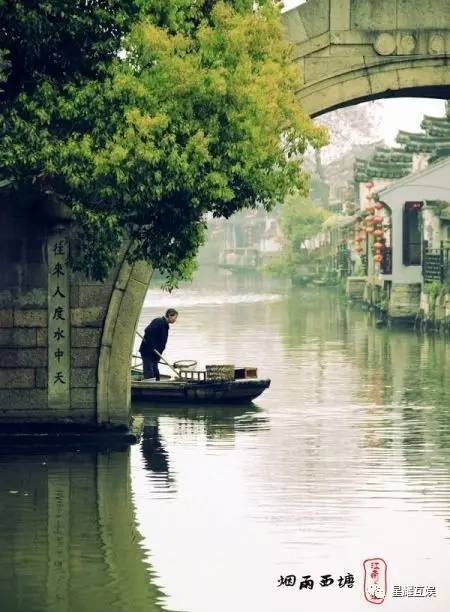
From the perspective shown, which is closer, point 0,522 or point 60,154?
point 0,522

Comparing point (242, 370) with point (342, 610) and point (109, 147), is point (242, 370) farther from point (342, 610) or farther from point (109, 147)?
point (342, 610)

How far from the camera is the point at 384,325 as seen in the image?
60.9 m

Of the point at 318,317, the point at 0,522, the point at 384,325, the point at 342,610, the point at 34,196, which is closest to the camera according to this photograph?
the point at 342,610

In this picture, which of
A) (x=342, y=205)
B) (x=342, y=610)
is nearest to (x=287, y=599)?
(x=342, y=610)

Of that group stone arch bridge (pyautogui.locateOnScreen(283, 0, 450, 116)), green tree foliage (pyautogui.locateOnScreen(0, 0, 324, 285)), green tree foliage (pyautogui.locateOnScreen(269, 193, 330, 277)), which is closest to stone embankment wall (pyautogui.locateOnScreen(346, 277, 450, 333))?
green tree foliage (pyautogui.locateOnScreen(269, 193, 330, 277))

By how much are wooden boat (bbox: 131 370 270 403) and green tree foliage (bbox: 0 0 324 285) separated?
8.15 m

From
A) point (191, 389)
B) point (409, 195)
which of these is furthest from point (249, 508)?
point (409, 195)

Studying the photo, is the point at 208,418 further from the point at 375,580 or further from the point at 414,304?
the point at 414,304

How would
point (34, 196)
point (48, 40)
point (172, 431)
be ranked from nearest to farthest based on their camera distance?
point (48, 40) < point (34, 196) < point (172, 431)

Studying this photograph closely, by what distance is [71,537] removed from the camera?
21062 millimetres

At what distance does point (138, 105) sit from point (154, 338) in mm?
10237

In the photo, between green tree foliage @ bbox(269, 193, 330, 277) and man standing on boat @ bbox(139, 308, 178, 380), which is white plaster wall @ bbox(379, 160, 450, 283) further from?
green tree foliage @ bbox(269, 193, 330, 277)

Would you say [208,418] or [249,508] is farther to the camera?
[208,418]

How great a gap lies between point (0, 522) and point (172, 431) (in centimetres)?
880
